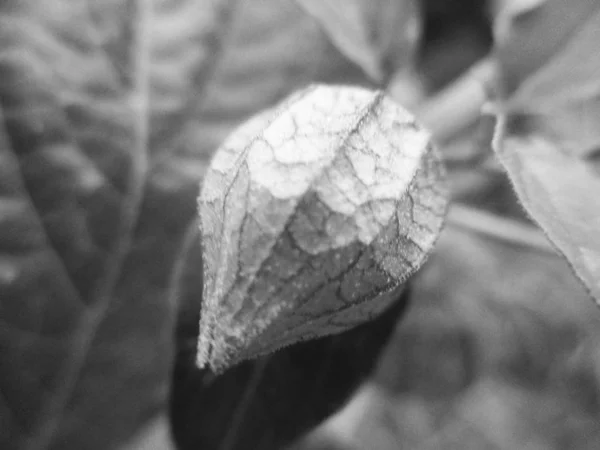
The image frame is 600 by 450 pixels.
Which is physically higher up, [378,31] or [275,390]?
[378,31]

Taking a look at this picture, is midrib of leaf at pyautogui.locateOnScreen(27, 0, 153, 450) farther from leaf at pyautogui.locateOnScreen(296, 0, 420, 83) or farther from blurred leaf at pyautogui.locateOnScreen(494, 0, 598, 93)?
blurred leaf at pyautogui.locateOnScreen(494, 0, 598, 93)

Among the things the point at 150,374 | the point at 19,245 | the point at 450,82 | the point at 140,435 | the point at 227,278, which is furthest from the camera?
the point at 450,82

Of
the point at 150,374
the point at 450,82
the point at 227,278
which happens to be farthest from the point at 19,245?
the point at 450,82

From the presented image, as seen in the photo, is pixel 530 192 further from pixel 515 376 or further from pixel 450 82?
pixel 515 376

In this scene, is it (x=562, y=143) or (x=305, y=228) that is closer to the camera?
(x=305, y=228)

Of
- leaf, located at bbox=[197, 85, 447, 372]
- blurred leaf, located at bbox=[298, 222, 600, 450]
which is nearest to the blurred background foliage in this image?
blurred leaf, located at bbox=[298, 222, 600, 450]

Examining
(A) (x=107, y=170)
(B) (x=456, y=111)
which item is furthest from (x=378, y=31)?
(A) (x=107, y=170)

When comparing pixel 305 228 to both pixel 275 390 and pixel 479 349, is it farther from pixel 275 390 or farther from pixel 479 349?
pixel 479 349
